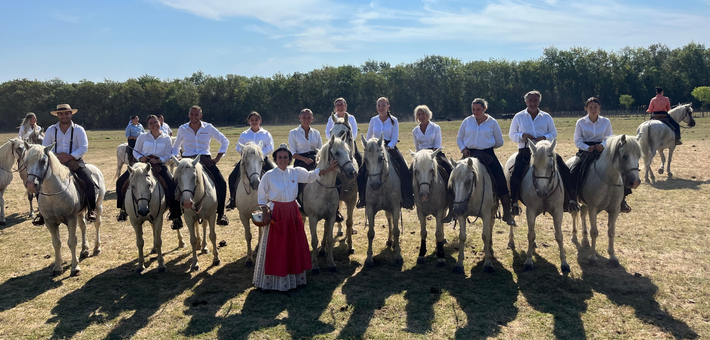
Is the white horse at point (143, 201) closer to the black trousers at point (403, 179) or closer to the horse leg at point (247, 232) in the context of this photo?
the horse leg at point (247, 232)

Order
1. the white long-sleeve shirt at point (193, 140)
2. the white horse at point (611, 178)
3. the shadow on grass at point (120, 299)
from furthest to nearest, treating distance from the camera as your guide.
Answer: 1. the white long-sleeve shirt at point (193, 140)
2. the white horse at point (611, 178)
3. the shadow on grass at point (120, 299)

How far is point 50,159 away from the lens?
6.61 m

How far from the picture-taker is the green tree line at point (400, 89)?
73938 mm

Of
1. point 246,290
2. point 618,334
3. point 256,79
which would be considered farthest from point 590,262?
point 256,79

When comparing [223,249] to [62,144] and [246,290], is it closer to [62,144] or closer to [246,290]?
[246,290]

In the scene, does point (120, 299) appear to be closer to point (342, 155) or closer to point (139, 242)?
point (139, 242)

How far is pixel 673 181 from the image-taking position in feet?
43.4

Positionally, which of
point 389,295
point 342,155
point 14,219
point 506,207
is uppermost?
point 342,155

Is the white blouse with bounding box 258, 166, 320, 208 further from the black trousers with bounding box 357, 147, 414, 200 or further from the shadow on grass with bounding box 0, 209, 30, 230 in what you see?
the shadow on grass with bounding box 0, 209, 30, 230

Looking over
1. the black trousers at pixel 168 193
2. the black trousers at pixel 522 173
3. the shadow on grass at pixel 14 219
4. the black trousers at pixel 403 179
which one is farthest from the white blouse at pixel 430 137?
the shadow on grass at pixel 14 219

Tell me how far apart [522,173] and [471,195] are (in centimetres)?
127

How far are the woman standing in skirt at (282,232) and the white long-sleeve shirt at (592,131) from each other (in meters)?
4.76

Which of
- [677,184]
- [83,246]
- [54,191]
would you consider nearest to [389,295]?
[54,191]

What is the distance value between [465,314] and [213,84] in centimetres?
8099
